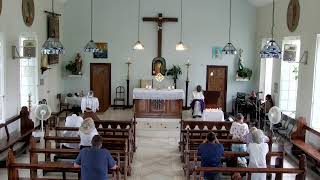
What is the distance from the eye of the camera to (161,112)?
1616 centimetres

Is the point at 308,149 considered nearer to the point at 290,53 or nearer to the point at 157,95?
the point at 290,53

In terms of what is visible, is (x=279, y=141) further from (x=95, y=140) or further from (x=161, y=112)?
(x=95, y=140)

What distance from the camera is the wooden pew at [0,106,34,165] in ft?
34.8

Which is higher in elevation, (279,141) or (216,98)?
(216,98)

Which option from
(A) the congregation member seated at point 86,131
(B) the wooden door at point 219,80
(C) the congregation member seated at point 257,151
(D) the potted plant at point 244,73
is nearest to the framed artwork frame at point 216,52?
(B) the wooden door at point 219,80

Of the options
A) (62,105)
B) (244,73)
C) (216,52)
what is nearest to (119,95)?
(62,105)

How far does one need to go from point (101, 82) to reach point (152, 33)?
126 inches

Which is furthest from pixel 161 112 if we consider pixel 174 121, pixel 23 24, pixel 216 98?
pixel 23 24

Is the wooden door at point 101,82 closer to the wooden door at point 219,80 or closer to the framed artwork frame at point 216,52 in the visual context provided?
the wooden door at point 219,80

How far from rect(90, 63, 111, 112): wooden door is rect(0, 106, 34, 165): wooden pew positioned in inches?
245

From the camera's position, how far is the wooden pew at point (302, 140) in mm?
10343

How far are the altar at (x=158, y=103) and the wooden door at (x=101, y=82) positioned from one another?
2.79m

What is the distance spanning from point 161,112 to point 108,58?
398 cm

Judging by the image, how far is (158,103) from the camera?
53.0ft
